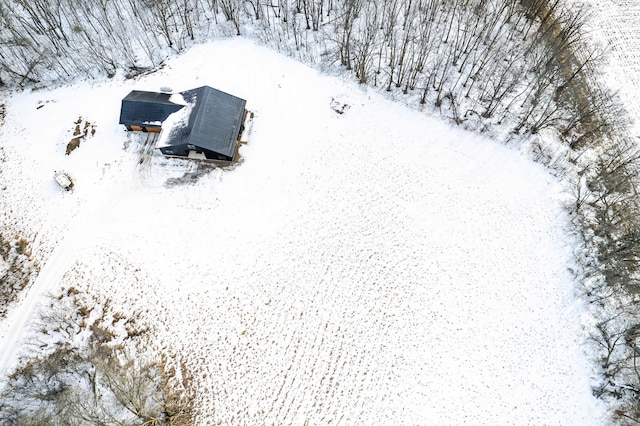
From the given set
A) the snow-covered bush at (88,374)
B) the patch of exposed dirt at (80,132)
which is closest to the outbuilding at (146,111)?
the patch of exposed dirt at (80,132)

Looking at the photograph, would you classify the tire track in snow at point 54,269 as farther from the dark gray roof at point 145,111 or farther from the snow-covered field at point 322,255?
the dark gray roof at point 145,111

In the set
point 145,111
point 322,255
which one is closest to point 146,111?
point 145,111

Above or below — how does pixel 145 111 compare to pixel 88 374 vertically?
above

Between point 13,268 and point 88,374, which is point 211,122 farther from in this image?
point 88,374

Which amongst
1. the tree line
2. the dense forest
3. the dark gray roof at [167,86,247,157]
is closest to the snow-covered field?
the dark gray roof at [167,86,247,157]

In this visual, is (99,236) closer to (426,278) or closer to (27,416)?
(27,416)

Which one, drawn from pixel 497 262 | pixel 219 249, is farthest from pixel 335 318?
→ pixel 497 262
